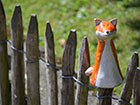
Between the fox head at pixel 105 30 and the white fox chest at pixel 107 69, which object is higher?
the fox head at pixel 105 30

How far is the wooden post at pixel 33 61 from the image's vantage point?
251 centimetres

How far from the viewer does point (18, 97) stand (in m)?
2.90

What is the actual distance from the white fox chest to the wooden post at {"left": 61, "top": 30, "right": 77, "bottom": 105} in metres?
0.32

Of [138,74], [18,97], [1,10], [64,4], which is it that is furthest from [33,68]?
[64,4]

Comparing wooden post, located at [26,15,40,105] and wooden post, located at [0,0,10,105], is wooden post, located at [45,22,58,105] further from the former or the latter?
wooden post, located at [0,0,10,105]

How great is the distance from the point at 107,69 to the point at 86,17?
13.4 feet

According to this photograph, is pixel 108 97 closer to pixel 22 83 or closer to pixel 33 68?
pixel 33 68

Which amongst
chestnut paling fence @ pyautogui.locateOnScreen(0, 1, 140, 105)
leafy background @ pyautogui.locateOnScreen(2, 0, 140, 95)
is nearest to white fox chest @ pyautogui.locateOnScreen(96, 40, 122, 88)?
chestnut paling fence @ pyautogui.locateOnScreen(0, 1, 140, 105)

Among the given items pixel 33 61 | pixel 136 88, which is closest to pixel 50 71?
pixel 33 61

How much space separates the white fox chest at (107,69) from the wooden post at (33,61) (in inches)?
28.7

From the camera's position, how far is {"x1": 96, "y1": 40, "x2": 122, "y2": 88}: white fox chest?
84.5 inches

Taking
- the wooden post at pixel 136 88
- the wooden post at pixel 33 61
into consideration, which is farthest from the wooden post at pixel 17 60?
the wooden post at pixel 136 88

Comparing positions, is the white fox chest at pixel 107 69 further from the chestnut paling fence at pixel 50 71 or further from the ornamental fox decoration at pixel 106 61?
→ the chestnut paling fence at pixel 50 71

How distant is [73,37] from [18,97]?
3.38 ft
